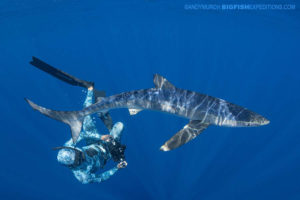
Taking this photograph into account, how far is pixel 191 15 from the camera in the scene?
32219mm

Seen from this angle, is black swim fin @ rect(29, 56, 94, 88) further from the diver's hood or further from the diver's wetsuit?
the diver's hood

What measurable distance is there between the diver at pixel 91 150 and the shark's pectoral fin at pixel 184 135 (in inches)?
78.7

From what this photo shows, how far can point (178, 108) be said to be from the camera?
5758mm

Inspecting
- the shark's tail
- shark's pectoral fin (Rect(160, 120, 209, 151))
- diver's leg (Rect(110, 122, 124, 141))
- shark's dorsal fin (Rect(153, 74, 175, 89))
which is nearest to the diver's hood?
the shark's tail

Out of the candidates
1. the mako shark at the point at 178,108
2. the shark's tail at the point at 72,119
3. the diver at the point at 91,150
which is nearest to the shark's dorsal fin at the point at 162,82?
the mako shark at the point at 178,108

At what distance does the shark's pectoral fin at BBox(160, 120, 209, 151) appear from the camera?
5055 mm

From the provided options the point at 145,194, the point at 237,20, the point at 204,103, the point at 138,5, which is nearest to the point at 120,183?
the point at 145,194

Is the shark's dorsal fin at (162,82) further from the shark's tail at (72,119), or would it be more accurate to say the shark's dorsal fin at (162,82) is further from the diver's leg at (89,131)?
the diver's leg at (89,131)

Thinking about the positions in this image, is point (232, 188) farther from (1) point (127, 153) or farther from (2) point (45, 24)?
(2) point (45, 24)

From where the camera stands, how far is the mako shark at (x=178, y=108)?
5.66 meters

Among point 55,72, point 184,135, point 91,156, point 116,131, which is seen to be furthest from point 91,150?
point 184,135

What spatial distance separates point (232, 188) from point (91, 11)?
28.0 meters

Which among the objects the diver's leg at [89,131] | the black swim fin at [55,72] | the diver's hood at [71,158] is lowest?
the diver's hood at [71,158]

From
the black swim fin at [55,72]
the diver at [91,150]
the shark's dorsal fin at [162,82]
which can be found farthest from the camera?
the black swim fin at [55,72]
